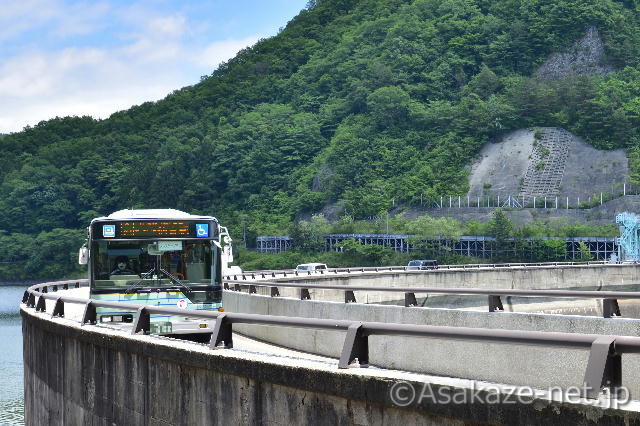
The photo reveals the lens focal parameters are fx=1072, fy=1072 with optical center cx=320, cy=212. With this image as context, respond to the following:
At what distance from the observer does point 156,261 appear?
801 inches

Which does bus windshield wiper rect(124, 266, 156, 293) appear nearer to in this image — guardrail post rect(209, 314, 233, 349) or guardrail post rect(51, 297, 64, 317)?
guardrail post rect(51, 297, 64, 317)

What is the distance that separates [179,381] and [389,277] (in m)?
43.8

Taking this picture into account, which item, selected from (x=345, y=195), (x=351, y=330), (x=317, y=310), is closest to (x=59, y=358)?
(x=317, y=310)

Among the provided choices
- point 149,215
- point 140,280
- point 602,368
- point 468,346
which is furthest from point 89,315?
point 602,368

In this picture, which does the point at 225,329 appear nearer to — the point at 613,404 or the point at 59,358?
the point at 613,404

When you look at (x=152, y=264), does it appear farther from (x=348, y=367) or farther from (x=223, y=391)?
(x=348, y=367)

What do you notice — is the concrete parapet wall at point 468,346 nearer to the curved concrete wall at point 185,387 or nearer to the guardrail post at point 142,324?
the curved concrete wall at point 185,387

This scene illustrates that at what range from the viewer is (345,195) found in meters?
189

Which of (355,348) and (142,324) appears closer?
(355,348)

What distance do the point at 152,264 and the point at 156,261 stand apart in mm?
95

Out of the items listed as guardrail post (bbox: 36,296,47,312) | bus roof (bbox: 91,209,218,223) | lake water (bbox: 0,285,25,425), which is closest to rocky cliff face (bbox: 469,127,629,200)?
lake water (bbox: 0,285,25,425)

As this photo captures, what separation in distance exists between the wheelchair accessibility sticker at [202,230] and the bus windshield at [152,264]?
0.23 metres

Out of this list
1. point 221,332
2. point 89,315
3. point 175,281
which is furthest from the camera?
point 175,281

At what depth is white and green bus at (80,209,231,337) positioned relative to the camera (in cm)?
1998
